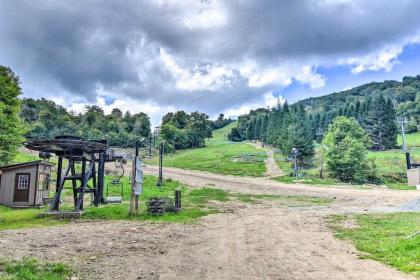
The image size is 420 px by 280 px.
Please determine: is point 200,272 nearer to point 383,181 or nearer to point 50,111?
point 383,181

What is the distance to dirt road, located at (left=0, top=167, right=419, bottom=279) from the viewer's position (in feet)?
25.8

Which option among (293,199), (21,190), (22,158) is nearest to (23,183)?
(21,190)

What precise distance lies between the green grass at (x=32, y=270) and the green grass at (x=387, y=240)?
8.12 meters

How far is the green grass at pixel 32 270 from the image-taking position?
704cm

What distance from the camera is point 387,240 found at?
36.3ft

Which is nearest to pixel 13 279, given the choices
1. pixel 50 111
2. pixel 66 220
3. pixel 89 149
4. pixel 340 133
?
pixel 66 220

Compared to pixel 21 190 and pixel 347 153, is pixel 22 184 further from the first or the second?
pixel 347 153

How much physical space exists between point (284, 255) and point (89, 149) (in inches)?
583

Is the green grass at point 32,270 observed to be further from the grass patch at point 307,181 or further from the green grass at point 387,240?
the grass patch at point 307,181

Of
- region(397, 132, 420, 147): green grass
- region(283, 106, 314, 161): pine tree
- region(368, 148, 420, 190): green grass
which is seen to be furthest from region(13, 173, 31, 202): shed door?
region(397, 132, 420, 147): green grass

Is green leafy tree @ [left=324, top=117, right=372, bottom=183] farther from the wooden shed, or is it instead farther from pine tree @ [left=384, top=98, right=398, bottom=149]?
the wooden shed

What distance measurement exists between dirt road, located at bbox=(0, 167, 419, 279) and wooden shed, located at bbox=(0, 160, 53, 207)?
37.5 ft

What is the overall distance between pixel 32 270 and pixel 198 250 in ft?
15.5

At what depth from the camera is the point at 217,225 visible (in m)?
15.9
